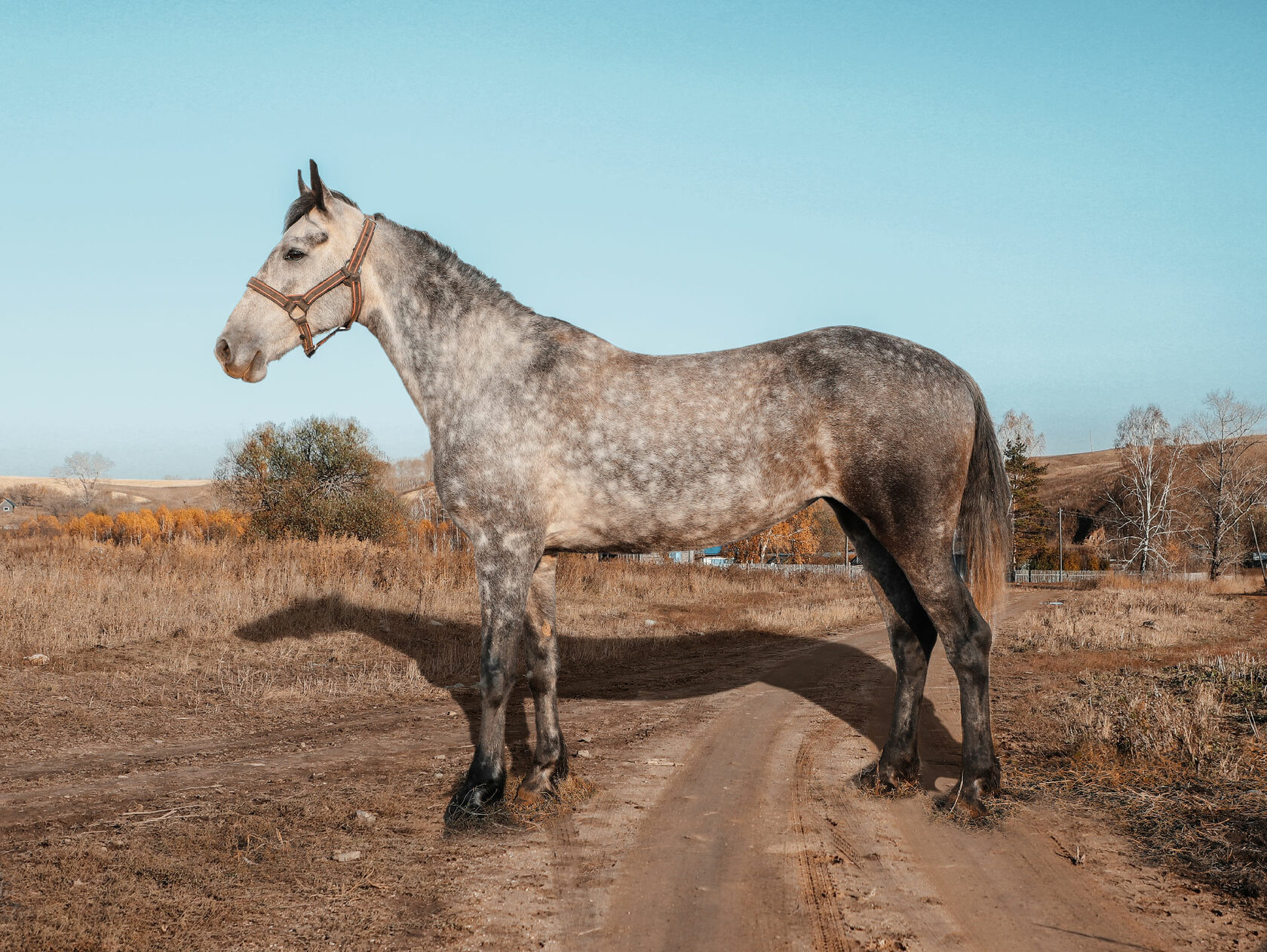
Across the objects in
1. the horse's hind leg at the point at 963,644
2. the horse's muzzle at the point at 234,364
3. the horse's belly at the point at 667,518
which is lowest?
the horse's hind leg at the point at 963,644

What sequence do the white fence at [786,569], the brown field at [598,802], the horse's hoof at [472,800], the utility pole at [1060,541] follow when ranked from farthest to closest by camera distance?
1. the utility pole at [1060,541]
2. the white fence at [786,569]
3. the horse's hoof at [472,800]
4. the brown field at [598,802]

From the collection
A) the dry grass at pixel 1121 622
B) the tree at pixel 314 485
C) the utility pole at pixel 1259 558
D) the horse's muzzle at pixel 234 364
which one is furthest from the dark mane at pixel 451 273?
the utility pole at pixel 1259 558

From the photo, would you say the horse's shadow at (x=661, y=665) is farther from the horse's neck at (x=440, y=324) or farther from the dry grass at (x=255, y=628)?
the horse's neck at (x=440, y=324)

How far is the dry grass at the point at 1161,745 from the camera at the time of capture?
3.96m

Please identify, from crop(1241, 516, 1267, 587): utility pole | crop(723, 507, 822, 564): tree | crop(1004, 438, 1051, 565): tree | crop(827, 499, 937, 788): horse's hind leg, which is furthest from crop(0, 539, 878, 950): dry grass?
crop(1004, 438, 1051, 565): tree

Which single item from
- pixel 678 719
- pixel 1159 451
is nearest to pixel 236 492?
pixel 678 719

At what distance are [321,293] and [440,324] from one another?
2.55 ft

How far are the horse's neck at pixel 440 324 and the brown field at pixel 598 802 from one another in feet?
8.77

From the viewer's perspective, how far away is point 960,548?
5.53 meters

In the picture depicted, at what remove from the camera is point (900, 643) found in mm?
5461

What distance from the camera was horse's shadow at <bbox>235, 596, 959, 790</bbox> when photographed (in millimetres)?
7293

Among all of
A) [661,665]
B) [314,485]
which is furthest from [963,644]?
[314,485]

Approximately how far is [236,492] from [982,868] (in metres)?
32.6

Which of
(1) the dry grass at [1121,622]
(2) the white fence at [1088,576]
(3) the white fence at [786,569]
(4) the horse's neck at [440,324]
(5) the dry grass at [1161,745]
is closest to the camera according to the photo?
(5) the dry grass at [1161,745]
